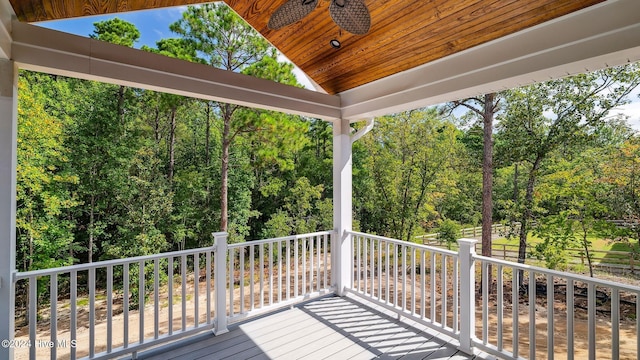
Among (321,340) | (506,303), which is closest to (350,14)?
(321,340)

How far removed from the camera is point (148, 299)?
8.21m

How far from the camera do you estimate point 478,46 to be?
2.67m

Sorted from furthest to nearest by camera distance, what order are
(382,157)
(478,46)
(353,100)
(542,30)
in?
(382,157)
(353,100)
(478,46)
(542,30)

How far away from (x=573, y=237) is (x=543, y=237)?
1.85ft

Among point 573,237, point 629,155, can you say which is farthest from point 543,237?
point 629,155

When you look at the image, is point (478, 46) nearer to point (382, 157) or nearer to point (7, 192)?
point (7, 192)

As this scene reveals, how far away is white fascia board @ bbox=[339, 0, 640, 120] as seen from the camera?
197 cm

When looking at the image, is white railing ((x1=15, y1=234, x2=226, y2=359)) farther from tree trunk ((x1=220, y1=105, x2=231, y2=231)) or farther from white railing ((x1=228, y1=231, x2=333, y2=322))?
tree trunk ((x1=220, y1=105, x2=231, y2=231))

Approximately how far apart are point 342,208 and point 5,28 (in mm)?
3546

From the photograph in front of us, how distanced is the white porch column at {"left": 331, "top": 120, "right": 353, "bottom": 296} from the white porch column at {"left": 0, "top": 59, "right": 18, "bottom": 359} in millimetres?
3147

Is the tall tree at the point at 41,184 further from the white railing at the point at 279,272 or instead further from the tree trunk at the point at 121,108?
the white railing at the point at 279,272

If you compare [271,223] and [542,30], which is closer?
[542,30]

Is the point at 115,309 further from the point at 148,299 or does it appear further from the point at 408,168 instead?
the point at 408,168

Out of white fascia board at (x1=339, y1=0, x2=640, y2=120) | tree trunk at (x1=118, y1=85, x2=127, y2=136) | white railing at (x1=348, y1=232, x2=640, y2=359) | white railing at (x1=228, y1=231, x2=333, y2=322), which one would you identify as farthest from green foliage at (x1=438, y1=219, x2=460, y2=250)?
tree trunk at (x1=118, y1=85, x2=127, y2=136)
